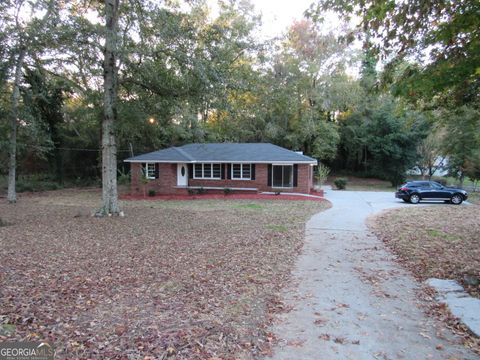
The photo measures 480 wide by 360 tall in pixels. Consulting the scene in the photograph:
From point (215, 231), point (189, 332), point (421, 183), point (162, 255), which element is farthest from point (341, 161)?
point (189, 332)

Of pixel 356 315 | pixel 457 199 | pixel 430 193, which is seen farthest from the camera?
pixel 430 193

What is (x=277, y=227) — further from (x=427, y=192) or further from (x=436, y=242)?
(x=427, y=192)

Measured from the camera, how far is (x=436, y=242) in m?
8.53

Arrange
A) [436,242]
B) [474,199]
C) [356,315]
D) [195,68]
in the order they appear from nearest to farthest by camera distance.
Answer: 1. [356,315]
2. [436,242]
3. [195,68]
4. [474,199]

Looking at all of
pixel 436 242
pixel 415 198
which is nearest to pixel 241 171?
pixel 415 198

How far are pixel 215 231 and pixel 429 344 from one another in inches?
272

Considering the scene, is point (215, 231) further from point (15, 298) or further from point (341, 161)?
point (341, 161)

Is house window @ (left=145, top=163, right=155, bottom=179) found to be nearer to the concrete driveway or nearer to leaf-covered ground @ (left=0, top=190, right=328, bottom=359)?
leaf-covered ground @ (left=0, top=190, right=328, bottom=359)

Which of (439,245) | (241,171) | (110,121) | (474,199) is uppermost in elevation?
(110,121)

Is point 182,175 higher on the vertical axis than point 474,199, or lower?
higher

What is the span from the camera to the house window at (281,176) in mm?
23578

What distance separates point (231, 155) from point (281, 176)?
3885 mm

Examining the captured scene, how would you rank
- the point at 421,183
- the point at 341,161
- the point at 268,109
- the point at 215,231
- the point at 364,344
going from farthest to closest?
the point at 341,161 < the point at 268,109 < the point at 421,183 < the point at 215,231 < the point at 364,344

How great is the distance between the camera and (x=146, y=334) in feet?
12.0
